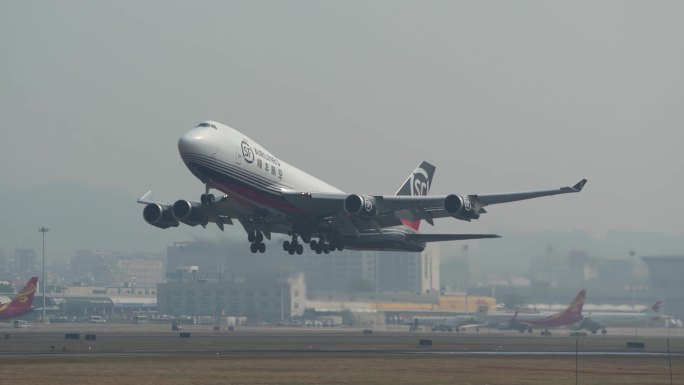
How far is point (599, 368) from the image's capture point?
211 feet

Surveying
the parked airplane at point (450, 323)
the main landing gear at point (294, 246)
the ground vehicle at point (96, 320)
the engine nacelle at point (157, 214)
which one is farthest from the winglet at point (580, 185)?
the ground vehicle at point (96, 320)

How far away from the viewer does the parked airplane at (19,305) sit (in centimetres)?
12384

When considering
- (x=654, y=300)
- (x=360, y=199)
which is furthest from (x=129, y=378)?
(x=654, y=300)

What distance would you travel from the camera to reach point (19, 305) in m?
126

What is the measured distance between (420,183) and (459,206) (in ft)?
63.7

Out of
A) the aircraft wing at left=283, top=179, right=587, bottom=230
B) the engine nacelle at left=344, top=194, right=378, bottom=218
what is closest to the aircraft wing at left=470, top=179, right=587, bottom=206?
the aircraft wing at left=283, top=179, right=587, bottom=230

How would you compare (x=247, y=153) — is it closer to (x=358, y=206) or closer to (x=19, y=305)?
(x=358, y=206)

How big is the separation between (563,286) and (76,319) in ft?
236

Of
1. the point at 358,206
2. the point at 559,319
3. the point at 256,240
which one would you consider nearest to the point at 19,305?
the point at 256,240

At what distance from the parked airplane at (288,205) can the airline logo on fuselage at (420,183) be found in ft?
22.4

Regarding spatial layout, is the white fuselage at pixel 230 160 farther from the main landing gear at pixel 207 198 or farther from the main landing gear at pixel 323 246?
the main landing gear at pixel 323 246

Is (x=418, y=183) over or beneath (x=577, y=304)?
over

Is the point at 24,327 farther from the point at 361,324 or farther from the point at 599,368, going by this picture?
the point at 599,368

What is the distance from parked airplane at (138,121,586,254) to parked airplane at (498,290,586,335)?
2833 inches
